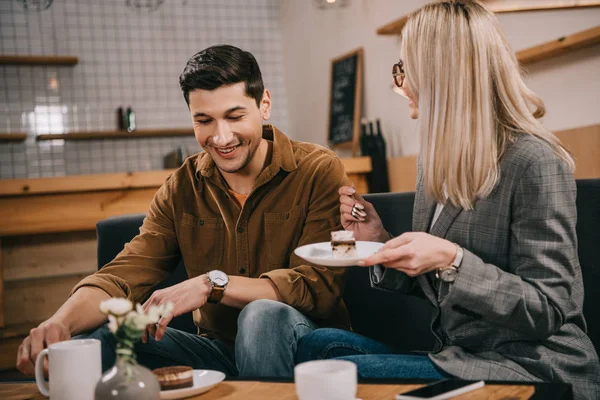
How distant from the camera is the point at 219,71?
2.08 metres

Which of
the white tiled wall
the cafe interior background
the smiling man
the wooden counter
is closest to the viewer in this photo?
the smiling man

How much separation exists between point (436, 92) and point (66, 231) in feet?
7.57

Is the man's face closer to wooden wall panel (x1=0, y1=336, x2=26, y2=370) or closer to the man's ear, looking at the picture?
the man's ear

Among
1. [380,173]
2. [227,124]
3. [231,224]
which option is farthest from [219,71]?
[380,173]

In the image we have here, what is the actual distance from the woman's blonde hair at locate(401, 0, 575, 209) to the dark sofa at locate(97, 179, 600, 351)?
35 cm

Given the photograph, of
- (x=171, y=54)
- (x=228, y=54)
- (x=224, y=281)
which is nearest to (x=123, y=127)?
(x=171, y=54)

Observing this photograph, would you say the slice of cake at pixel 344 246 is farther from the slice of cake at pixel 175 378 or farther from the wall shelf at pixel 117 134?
the wall shelf at pixel 117 134

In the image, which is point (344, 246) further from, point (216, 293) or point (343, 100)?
point (343, 100)

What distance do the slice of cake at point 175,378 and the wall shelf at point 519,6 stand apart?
1.59 metres

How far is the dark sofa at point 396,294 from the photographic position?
175cm

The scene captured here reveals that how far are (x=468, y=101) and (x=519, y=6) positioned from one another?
119cm

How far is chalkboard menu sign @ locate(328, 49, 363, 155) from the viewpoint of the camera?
4.84 metres

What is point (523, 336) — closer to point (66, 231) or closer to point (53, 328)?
point (53, 328)

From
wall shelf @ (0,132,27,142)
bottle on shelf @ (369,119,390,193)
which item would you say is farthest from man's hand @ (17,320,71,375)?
wall shelf @ (0,132,27,142)
